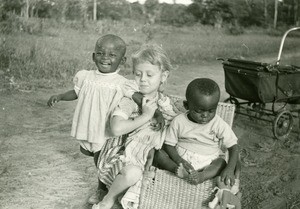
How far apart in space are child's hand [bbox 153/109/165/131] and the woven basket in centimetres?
29

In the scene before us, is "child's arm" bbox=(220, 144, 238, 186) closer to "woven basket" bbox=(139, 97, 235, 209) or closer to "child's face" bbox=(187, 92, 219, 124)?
"woven basket" bbox=(139, 97, 235, 209)

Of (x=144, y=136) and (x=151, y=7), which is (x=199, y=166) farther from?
(x=151, y=7)

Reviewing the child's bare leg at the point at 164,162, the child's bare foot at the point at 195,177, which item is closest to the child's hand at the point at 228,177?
the child's bare foot at the point at 195,177

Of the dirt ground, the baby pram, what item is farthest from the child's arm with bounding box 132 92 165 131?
the baby pram

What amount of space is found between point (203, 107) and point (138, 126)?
43cm

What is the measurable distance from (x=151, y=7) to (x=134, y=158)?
10.8 m

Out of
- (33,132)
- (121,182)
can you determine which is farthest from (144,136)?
(33,132)

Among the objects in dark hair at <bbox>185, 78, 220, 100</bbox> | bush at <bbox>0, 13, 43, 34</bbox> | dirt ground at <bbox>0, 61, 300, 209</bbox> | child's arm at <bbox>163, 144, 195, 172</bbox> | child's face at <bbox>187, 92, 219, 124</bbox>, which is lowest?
dirt ground at <bbox>0, 61, 300, 209</bbox>

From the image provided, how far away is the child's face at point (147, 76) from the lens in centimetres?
265

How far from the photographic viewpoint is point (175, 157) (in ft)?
8.33

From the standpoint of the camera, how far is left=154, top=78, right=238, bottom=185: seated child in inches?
96.0

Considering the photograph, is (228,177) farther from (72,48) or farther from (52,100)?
(72,48)

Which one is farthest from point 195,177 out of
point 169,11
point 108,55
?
point 169,11

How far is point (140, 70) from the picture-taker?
2670mm
